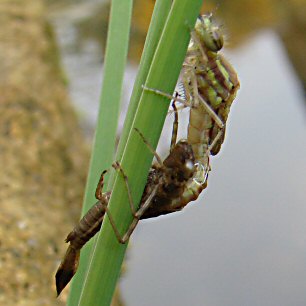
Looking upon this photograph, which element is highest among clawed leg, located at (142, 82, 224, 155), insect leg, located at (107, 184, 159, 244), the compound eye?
the compound eye

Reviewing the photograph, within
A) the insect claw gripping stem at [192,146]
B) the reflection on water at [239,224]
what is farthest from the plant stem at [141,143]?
the reflection on water at [239,224]

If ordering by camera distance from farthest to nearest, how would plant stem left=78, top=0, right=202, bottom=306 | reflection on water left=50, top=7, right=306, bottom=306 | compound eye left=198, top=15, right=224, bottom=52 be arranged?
reflection on water left=50, top=7, right=306, bottom=306
compound eye left=198, top=15, right=224, bottom=52
plant stem left=78, top=0, right=202, bottom=306

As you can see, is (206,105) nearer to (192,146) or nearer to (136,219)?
(192,146)

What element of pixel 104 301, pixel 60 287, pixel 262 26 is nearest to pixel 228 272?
pixel 60 287

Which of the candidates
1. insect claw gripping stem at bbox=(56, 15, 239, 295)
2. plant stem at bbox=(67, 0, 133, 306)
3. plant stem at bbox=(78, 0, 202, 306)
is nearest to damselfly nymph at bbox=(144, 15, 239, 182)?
insect claw gripping stem at bbox=(56, 15, 239, 295)

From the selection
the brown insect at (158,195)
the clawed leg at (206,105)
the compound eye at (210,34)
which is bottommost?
the brown insect at (158,195)

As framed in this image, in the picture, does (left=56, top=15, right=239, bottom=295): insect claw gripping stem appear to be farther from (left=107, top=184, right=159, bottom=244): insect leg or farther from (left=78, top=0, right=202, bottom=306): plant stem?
(left=78, top=0, right=202, bottom=306): plant stem

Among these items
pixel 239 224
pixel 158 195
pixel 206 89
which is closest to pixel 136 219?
pixel 158 195

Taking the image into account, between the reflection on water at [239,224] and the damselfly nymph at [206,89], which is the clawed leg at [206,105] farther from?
the reflection on water at [239,224]

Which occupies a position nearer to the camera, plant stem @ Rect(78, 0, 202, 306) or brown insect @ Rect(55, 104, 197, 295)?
plant stem @ Rect(78, 0, 202, 306)
